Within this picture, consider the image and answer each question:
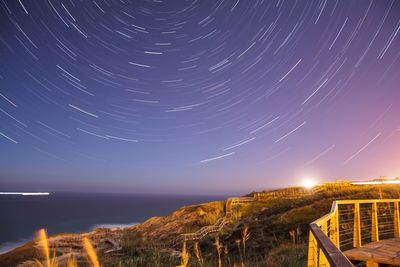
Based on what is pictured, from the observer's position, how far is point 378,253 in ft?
21.9

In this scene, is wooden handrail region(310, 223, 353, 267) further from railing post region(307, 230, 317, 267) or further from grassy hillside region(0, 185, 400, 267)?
grassy hillside region(0, 185, 400, 267)

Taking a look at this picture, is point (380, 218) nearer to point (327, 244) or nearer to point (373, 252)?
point (373, 252)

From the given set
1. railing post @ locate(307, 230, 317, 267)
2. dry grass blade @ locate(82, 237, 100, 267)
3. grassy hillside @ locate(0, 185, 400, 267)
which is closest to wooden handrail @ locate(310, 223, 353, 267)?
railing post @ locate(307, 230, 317, 267)

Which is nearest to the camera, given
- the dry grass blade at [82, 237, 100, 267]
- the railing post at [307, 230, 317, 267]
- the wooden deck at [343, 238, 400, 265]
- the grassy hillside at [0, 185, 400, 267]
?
the railing post at [307, 230, 317, 267]

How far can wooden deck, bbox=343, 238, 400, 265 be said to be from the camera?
19.9 ft

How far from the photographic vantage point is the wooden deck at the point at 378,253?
6.07 metres

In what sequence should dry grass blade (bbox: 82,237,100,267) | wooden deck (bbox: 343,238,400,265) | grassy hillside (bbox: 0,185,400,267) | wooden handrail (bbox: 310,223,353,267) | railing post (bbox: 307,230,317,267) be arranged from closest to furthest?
wooden handrail (bbox: 310,223,353,267), railing post (bbox: 307,230,317,267), dry grass blade (bbox: 82,237,100,267), wooden deck (bbox: 343,238,400,265), grassy hillside (bbox: 0,185,400,267)

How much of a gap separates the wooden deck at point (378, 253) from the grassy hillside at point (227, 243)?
7.40 feet

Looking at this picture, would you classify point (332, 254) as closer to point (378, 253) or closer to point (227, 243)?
point (378, 253)

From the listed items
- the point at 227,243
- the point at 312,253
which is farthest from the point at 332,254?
the point at 227,243

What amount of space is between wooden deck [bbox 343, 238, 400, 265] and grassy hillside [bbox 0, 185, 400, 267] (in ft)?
7.40

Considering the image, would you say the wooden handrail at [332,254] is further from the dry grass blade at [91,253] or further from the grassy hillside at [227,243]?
the grassy hillside at [227,243]

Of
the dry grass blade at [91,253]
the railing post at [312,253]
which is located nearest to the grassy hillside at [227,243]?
the dry grass blade at [91,253]

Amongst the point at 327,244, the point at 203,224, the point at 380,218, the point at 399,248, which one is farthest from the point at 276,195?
the point at 327,244
